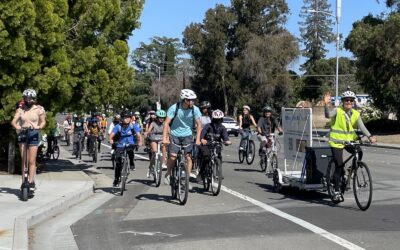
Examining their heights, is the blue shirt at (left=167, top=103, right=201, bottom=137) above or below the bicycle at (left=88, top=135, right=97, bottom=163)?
above

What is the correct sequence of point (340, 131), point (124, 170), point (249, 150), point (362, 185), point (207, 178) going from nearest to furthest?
point (362, 185) → point (340, 131) → point (124, 170) → point (207, 178) → point (249, 150)

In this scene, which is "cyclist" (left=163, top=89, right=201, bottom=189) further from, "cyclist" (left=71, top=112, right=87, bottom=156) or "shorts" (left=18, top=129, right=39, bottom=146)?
"cyclist" (left=71, top=112, right=87, bottom=156)

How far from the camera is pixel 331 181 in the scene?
10602mm

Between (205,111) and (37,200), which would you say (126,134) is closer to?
(37,200)

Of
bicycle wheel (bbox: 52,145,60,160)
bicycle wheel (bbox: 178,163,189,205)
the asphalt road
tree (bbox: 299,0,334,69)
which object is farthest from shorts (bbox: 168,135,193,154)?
tree (bbox: 299,0,334,69)

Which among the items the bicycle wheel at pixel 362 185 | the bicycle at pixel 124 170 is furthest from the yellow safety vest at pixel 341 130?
the bicycle at pixel 124 170

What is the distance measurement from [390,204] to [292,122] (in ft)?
10.1

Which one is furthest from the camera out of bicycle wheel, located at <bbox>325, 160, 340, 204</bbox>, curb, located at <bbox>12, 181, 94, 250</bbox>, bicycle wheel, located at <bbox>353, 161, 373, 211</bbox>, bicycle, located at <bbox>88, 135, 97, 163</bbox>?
bicycle, located at <bbox>88, 135, 97, 163</bbox>

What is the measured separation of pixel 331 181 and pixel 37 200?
5345 millimetres

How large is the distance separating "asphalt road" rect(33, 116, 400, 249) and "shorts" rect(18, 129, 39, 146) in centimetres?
164

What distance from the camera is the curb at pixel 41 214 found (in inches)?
296

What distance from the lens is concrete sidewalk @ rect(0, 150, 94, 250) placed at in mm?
7917

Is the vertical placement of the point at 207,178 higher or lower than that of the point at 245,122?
lower

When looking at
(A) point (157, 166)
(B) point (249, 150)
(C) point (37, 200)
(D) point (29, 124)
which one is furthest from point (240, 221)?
(B) point (249, 150)
